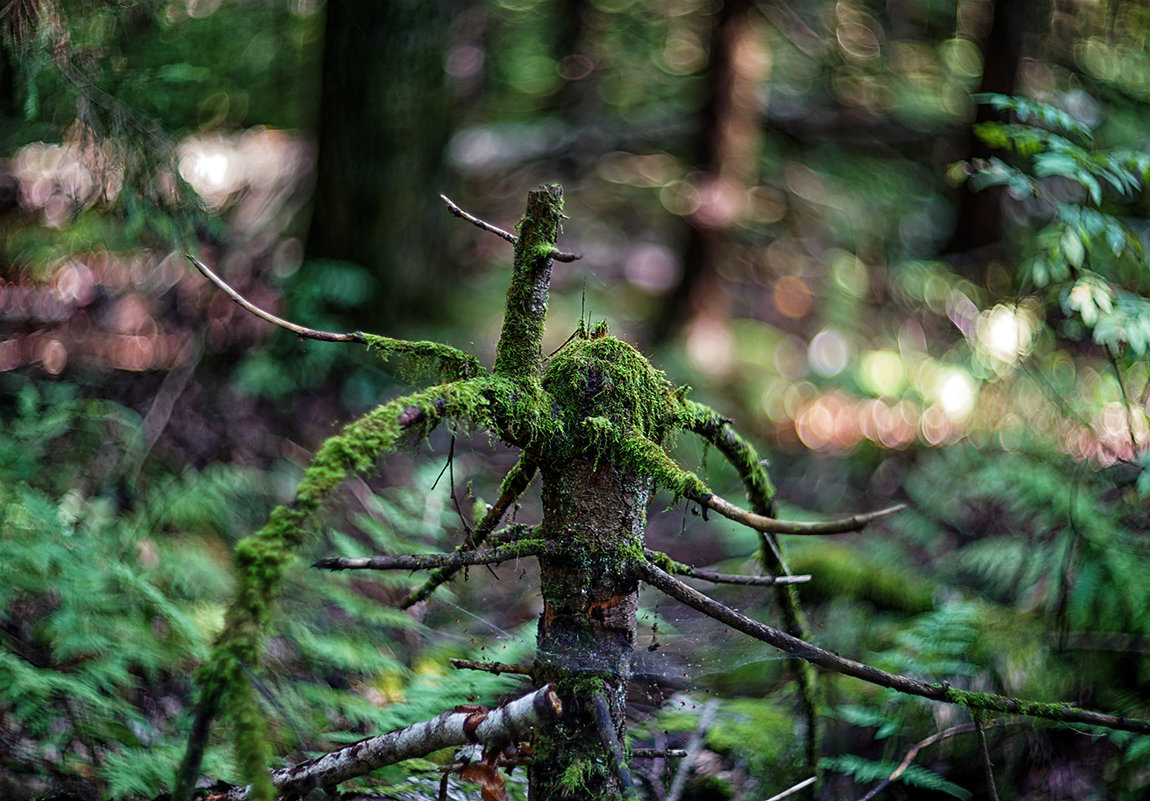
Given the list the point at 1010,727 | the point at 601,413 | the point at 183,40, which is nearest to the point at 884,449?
the point at 1010,727

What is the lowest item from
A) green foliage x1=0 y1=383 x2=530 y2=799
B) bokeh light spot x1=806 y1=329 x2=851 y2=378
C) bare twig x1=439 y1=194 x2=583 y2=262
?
bokeh light spot x1=806 y1=329 x2=851 y2=378

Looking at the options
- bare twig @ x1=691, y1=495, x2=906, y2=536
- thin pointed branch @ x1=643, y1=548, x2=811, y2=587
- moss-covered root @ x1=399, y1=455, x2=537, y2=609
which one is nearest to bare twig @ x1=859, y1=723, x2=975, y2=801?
thin pointed branch @ x1=643, y1=548, x2=811, y2=587

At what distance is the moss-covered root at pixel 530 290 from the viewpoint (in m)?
1.80

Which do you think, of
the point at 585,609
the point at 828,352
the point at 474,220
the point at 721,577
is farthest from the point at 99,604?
the point at 828,352

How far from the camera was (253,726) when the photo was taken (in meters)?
1.23

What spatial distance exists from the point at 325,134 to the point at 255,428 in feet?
8.30

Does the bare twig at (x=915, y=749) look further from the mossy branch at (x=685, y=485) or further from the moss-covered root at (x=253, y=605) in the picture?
the moss-covered root at (x=253, y=605)

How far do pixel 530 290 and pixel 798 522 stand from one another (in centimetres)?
79

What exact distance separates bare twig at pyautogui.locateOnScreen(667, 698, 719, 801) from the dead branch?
1.08 meters

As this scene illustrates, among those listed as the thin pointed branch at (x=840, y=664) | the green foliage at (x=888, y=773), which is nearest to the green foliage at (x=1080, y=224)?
the green foliage at (x=888, y=773)

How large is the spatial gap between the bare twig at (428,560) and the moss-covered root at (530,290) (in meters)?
0.39

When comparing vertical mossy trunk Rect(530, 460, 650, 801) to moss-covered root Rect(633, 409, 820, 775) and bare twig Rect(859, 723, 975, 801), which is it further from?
bare twig Rect(859, 723, 975, 801)

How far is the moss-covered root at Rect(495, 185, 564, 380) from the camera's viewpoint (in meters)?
1.80

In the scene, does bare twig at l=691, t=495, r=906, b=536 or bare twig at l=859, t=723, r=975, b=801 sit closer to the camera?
bare twig at l=691, t=495, r=906, b=536
